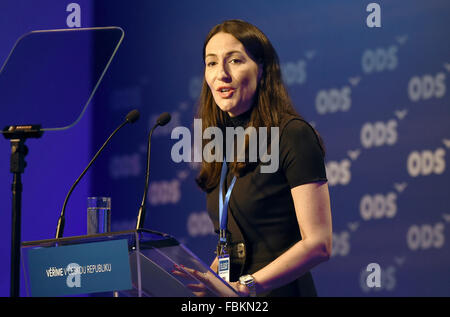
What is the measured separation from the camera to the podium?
145 centimetres

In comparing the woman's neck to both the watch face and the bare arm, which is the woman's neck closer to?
the bare arm

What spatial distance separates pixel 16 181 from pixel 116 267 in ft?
1.10

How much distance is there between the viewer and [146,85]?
4109 millimetres

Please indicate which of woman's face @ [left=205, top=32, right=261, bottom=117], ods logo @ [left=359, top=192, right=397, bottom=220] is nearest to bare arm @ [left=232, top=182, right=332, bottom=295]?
woman's face @ [left=205, top=32, right=261, bottom=117]

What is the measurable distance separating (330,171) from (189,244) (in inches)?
40.0

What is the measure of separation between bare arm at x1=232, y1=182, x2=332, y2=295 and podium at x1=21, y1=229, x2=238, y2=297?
1.12 ft

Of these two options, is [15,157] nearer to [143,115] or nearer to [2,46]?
[2,46]

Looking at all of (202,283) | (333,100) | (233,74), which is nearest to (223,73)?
(233,74)

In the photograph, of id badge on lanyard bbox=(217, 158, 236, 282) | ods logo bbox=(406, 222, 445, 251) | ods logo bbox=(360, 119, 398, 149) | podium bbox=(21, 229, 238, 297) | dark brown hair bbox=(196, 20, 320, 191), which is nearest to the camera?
podium bbox=(21, 229, 238, 297)

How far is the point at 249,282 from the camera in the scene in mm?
1837

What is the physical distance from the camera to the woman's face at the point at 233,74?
2.22 m

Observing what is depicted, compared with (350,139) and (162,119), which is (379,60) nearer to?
(350,139)
